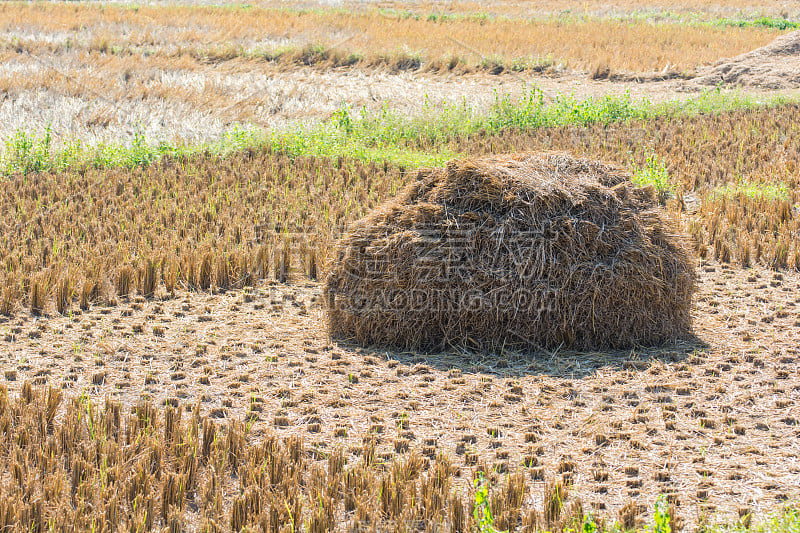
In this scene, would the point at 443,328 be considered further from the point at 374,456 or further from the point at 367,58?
the point at 367,58

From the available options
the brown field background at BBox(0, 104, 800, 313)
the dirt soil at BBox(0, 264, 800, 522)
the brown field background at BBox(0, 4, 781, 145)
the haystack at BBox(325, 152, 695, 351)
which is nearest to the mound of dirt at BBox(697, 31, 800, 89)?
the brown field background at BBox(0, 4, 781, 145)

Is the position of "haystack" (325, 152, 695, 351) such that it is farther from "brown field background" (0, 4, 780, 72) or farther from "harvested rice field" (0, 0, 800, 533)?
"brown field background" (0, 4, 780, 72)

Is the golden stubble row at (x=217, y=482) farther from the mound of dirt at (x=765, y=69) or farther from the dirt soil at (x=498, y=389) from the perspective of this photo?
the mound of dirt at (x=765, y=69)

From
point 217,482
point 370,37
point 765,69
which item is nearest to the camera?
point 217,482

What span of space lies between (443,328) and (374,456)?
4.76 feet

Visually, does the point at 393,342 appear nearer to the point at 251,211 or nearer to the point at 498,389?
the point at 498,389

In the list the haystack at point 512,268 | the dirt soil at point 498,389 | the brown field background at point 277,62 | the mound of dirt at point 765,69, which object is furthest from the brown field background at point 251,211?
the mound of dirt at point 765,69

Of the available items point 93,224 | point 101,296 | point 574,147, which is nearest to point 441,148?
point 574,147

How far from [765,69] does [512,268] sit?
46.4 ft

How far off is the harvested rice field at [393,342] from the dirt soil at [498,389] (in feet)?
0.06

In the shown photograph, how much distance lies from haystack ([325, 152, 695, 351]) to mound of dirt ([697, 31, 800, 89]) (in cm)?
1254

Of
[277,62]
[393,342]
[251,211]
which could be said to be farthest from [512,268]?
[277,62]

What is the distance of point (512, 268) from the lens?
4871 mm

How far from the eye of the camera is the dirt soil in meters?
3.64
